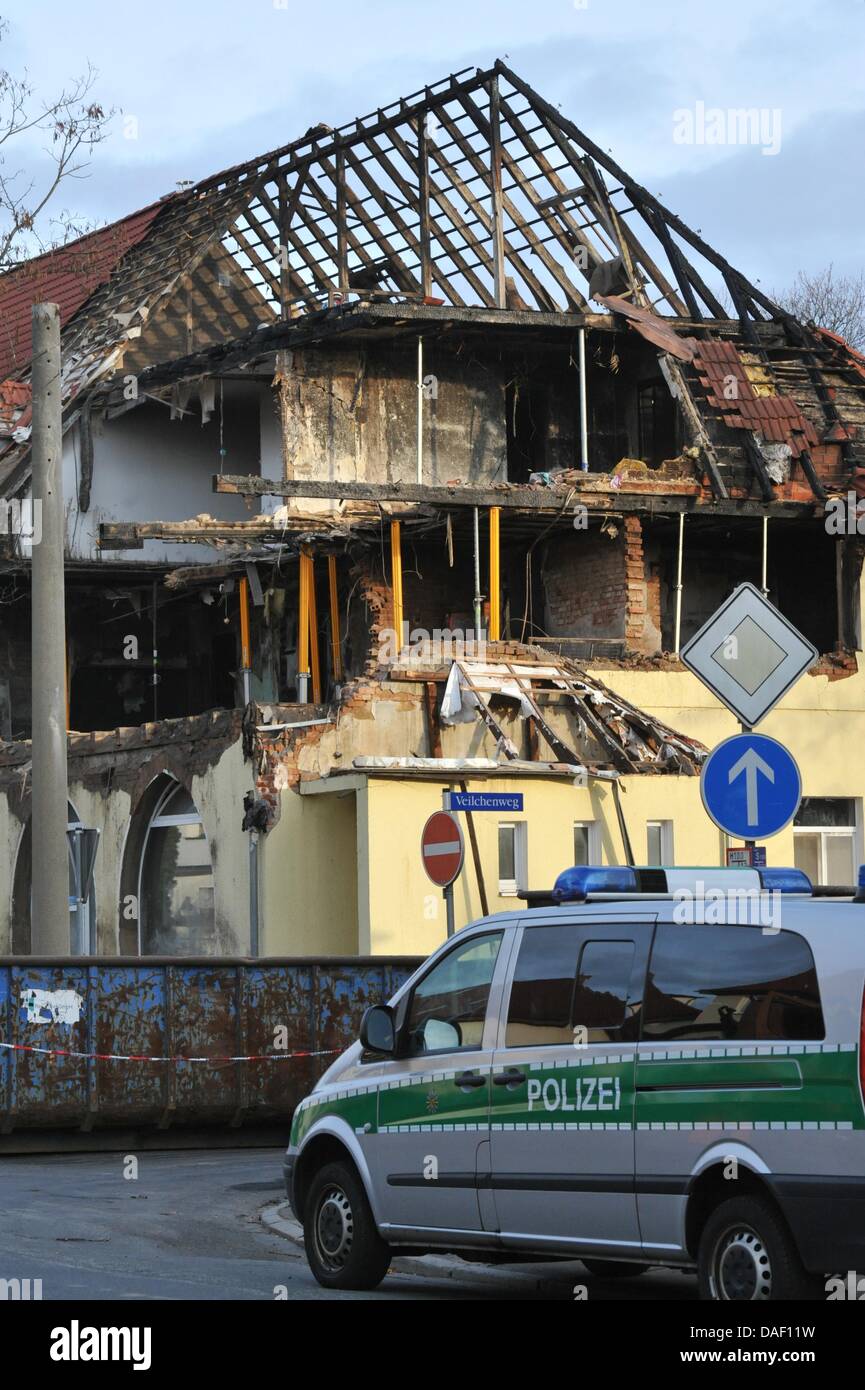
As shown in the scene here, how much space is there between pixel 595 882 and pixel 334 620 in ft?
69.8

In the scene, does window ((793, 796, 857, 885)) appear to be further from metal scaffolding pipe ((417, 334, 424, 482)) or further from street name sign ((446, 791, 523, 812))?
street name sign ((446, 791, 523, 812))

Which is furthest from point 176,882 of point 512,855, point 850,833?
point 850,833

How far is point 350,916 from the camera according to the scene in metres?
25.9

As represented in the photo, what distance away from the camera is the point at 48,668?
62.0 feet

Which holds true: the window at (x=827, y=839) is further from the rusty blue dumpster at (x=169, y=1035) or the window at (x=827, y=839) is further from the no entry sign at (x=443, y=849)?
the no entry sign at (x=443, y=849)

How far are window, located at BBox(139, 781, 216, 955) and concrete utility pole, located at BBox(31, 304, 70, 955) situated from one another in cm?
825

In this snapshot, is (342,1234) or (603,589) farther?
(603,589)

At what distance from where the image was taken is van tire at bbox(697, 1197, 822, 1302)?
801 centimetres

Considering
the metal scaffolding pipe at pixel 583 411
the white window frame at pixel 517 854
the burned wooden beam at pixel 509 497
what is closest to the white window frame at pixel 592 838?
the white window frame at pixel 517 854

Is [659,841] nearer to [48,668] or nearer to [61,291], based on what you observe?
[48,668]

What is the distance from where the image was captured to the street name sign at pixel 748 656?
11.6m

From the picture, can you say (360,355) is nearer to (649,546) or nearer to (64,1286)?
(649,546)

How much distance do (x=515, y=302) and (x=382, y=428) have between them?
2.84 metres
